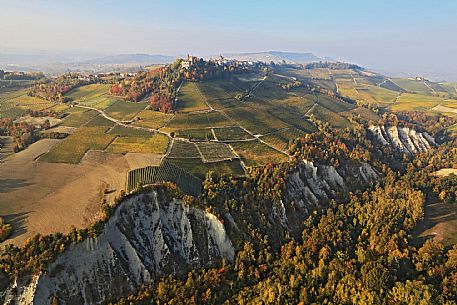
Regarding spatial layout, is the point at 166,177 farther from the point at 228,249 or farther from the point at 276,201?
the point at 276,201

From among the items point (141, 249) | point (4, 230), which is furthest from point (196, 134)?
point (4, 230)

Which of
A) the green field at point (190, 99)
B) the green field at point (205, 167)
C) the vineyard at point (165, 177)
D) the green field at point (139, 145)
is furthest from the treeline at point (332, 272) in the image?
the green field at point (190, 99)

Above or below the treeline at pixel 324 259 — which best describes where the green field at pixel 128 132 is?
above

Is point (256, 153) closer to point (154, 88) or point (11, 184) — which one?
point (11, 184)

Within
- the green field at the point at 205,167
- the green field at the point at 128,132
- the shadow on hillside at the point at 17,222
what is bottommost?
the shadow on hillside at the point at 17,222

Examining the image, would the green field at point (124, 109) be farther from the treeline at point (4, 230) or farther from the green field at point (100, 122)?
the treeline at point (4, 230)

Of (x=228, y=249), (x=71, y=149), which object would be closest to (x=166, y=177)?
(x=228, y=249)
